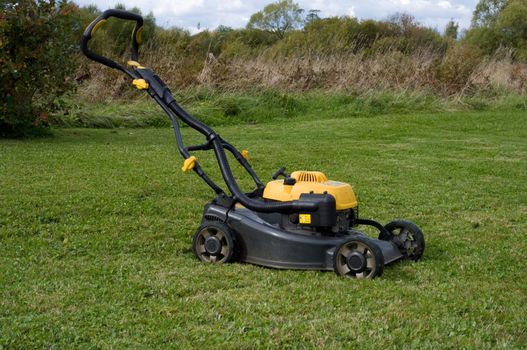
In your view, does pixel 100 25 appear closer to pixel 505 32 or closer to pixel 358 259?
pixel 358 259

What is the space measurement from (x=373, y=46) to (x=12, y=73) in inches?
466

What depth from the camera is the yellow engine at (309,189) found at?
164 inches

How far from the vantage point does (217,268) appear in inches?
164

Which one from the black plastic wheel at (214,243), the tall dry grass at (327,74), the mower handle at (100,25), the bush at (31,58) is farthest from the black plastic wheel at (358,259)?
the tall dry grass at (327,74)

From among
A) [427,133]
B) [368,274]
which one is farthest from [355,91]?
[368,274]

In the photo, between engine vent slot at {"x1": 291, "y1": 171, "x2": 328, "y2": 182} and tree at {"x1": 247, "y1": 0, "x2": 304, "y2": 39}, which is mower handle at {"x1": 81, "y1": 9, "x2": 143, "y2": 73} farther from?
tree at {"x1": 247, "y1": 0, "x2": 304, "y2": 39}

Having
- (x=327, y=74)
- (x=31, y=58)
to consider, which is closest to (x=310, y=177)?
(x=31, y=58)

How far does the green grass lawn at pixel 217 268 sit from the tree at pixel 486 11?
2985 centimetres

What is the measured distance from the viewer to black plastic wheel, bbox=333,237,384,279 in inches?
155

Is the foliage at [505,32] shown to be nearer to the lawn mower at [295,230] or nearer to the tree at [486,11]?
the tree at [486,11]

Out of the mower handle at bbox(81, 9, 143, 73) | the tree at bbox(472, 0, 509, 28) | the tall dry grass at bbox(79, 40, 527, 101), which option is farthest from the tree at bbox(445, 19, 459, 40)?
the mower handle at bbox(81, 9, 143, 73)

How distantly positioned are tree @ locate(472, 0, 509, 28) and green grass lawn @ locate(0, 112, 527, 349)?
1175 inches

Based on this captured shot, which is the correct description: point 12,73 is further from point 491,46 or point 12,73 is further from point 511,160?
point 491,46

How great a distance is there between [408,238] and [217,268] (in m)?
1.25
